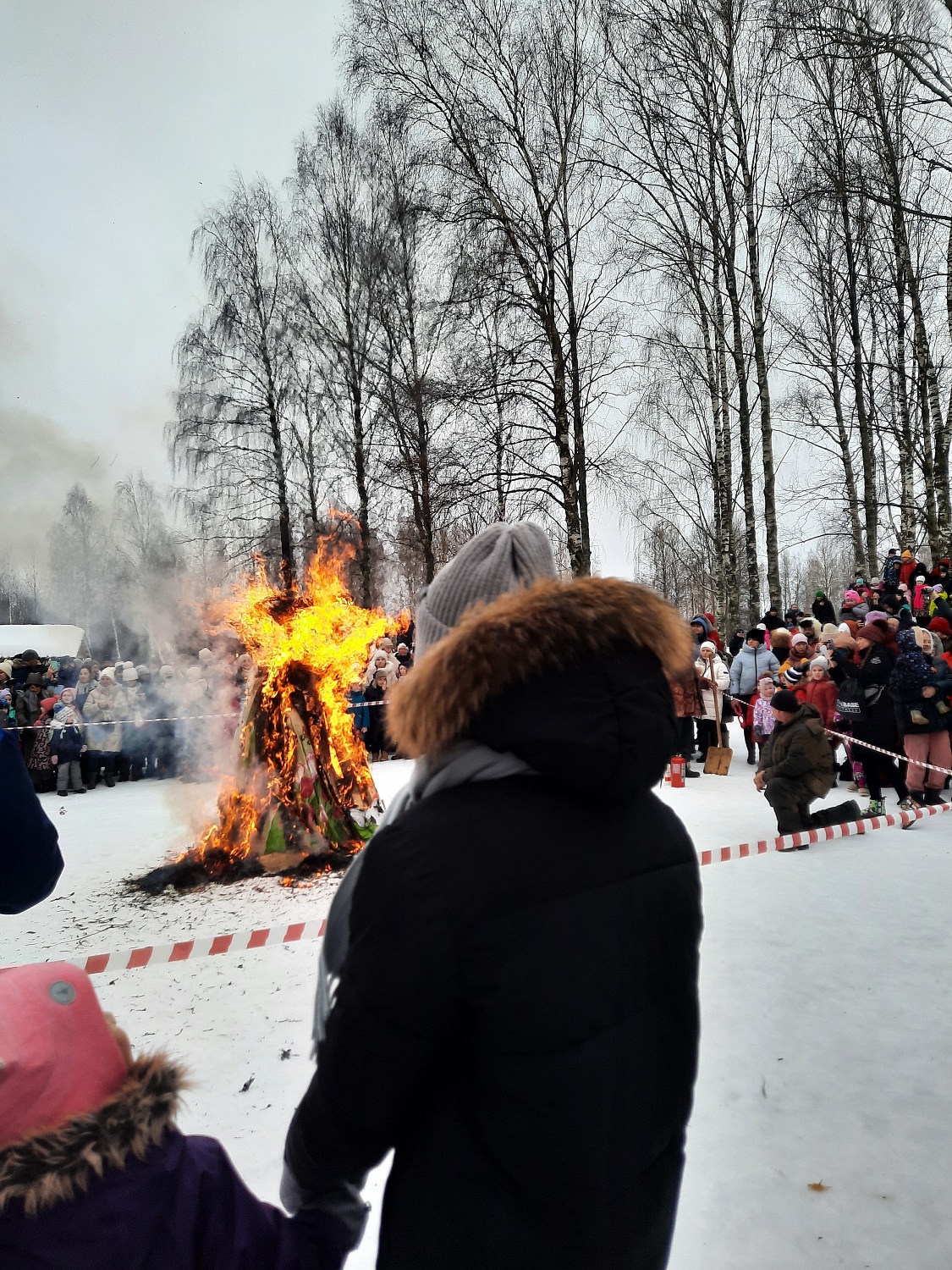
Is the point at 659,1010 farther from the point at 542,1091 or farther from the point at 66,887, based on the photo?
the point at 66,887

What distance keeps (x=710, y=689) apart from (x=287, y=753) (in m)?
6.49

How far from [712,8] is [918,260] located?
302 inches

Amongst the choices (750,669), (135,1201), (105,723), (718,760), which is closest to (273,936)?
(135,1201)

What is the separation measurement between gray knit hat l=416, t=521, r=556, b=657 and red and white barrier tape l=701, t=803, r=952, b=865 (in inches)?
202

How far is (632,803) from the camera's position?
1.35 metres

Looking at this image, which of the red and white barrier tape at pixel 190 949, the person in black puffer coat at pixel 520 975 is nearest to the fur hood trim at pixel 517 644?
the person in black puffer coat at pixel 520 975

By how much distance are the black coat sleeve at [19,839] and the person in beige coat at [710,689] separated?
32.7 feet

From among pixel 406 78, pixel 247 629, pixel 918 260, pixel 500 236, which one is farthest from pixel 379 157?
pixel 247 629

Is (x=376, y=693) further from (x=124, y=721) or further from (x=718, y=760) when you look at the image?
(x=718, y=760)

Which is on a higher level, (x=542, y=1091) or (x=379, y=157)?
(x=379, y=157)

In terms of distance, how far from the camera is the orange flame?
23.1ft

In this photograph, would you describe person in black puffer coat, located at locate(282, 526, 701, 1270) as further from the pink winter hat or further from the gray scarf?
the pink winter hat

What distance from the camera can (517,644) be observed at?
4.28 feet

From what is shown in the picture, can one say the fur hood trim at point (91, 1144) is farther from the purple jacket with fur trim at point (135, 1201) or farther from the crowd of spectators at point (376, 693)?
the crowd of spectators at point (376, 693)
